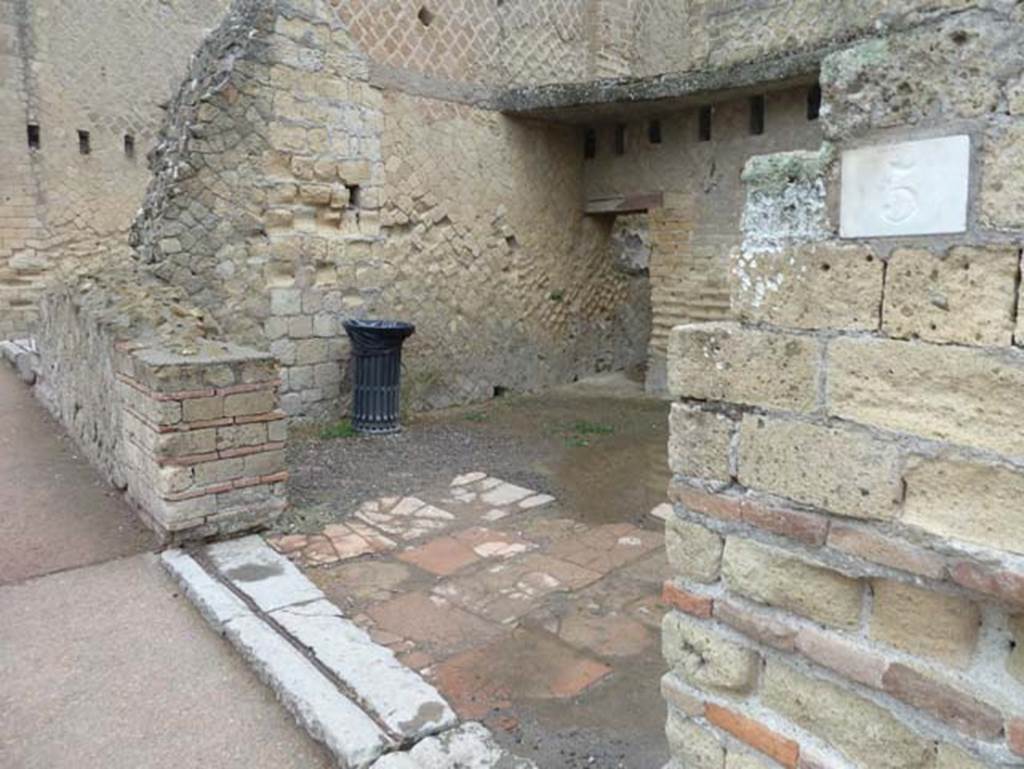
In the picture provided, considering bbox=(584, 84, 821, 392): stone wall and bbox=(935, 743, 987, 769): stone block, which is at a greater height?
bbox=(584, 84, 821, 392): stone wall

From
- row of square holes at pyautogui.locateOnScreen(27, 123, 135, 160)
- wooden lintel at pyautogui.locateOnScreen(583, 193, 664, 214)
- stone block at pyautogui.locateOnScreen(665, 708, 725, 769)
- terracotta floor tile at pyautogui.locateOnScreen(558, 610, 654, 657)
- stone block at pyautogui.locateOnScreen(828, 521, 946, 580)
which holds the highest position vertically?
row of square holes at pyautogui.locateOnScreen(27, 123, 135, 160)

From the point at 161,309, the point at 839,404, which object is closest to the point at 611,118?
the point at 161,309

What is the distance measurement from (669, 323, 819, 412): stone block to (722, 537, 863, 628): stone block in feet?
1.07

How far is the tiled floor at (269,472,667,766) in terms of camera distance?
296cm

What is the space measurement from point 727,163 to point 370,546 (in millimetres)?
5490

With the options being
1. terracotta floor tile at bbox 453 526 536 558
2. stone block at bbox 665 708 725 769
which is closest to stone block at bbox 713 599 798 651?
stone block at bbox 665 708 725 769

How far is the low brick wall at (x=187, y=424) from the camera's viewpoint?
3.98 metres

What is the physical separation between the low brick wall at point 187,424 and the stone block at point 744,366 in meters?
2.94

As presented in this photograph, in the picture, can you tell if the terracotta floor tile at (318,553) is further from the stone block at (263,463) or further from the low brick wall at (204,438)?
the stone block at (263,463)

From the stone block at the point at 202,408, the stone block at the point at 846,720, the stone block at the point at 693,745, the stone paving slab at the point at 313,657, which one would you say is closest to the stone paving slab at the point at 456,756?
the stone paving slab at the point at 313,657

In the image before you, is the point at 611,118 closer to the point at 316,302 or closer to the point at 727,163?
the point at 727,163

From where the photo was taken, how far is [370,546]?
13.9 ft

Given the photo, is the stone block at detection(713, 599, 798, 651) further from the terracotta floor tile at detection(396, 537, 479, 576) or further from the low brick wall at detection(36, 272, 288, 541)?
the low brick wall at detection(36, 272, 288, 541)

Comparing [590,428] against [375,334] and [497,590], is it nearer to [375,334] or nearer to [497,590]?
[375,334]
